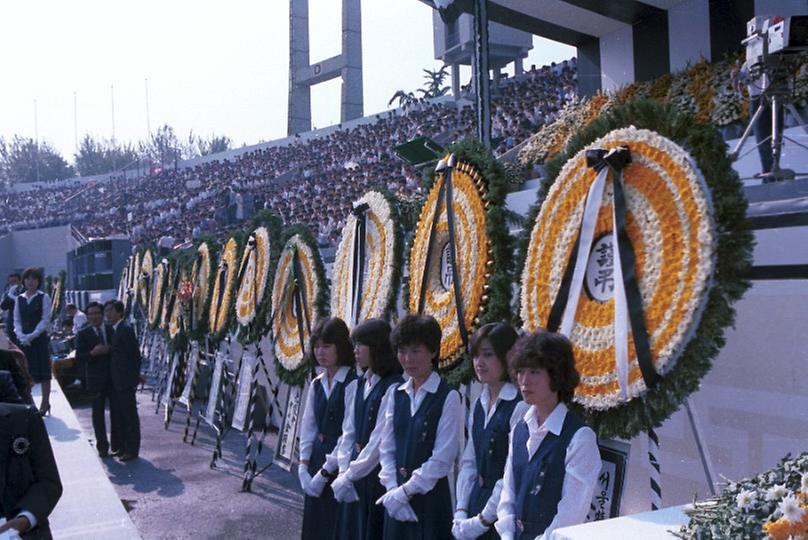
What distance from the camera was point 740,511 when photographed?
2014 mm

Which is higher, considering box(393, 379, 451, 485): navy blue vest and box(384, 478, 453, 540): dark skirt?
box(393, 379, 451, 485): navy blue vest

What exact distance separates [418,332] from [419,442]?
577 mm

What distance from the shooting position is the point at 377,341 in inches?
183

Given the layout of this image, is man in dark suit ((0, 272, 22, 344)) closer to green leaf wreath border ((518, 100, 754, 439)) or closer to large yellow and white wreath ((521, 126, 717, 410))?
large yellow and white wreath ((521, 126, 717, 410))

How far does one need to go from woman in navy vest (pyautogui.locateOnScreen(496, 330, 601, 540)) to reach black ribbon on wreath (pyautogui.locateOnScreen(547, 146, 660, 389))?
0.28m

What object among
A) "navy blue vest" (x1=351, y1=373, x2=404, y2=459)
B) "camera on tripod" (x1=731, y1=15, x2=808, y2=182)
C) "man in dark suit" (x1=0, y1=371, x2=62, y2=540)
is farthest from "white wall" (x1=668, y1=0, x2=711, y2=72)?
"man in dark suit" (x1=0, y1=371, x2=62, y2=540)

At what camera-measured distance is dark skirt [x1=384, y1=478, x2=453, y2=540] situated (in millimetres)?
4039

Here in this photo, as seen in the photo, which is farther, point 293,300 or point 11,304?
point 11,304

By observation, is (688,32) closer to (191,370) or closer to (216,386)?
(216,386)

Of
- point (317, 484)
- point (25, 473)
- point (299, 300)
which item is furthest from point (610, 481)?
point (299, 300)

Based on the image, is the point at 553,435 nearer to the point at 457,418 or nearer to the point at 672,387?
the point at 672,387

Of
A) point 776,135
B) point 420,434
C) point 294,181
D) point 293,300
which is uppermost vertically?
point 294,181

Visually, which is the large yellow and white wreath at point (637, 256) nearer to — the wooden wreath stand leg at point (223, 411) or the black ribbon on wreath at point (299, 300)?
the black ribbon on wreath at point (299, 300)

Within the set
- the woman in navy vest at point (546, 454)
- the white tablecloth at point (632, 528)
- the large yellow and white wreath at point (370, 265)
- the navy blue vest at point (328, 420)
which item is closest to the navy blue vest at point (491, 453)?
the woman in navy vest at point (546, 454)
